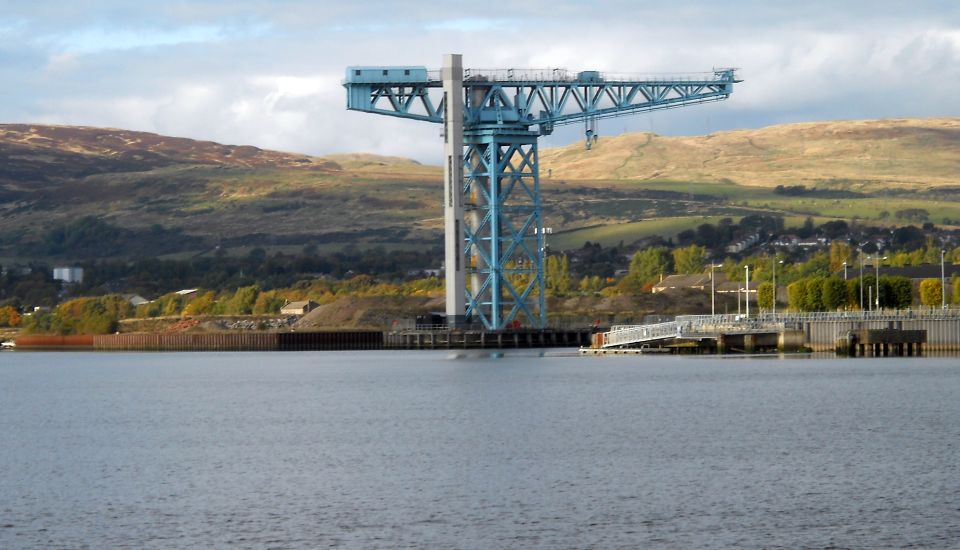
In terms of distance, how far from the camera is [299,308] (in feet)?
590

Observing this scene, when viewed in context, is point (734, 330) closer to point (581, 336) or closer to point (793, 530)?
point (581, 336)

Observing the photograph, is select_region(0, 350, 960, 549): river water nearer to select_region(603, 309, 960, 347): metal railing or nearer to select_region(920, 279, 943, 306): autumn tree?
select_region(603, 309, 960, 347): metal railing

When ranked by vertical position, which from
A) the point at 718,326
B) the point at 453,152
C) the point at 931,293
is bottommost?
the point at 718,326

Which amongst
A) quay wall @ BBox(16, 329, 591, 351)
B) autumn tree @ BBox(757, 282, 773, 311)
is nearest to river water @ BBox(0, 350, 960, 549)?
quay wall @ BBox(16, 329, 591, 351)

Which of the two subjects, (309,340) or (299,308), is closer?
(309,340)

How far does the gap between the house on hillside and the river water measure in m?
90.0

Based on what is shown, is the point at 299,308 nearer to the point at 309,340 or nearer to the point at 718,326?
the point at 309,340

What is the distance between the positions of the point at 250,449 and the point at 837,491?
20196 mm

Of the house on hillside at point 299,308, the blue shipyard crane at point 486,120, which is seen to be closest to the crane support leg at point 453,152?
the blue shipyard crane at point 486,120

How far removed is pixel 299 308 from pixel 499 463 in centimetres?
13193

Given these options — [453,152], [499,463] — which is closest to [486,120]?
[453,152]

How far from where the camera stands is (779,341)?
353 feet

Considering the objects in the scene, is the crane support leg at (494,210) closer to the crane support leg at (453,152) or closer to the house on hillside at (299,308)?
the crane support leg at (453,152)

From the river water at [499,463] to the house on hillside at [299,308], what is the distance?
90.0 meters
